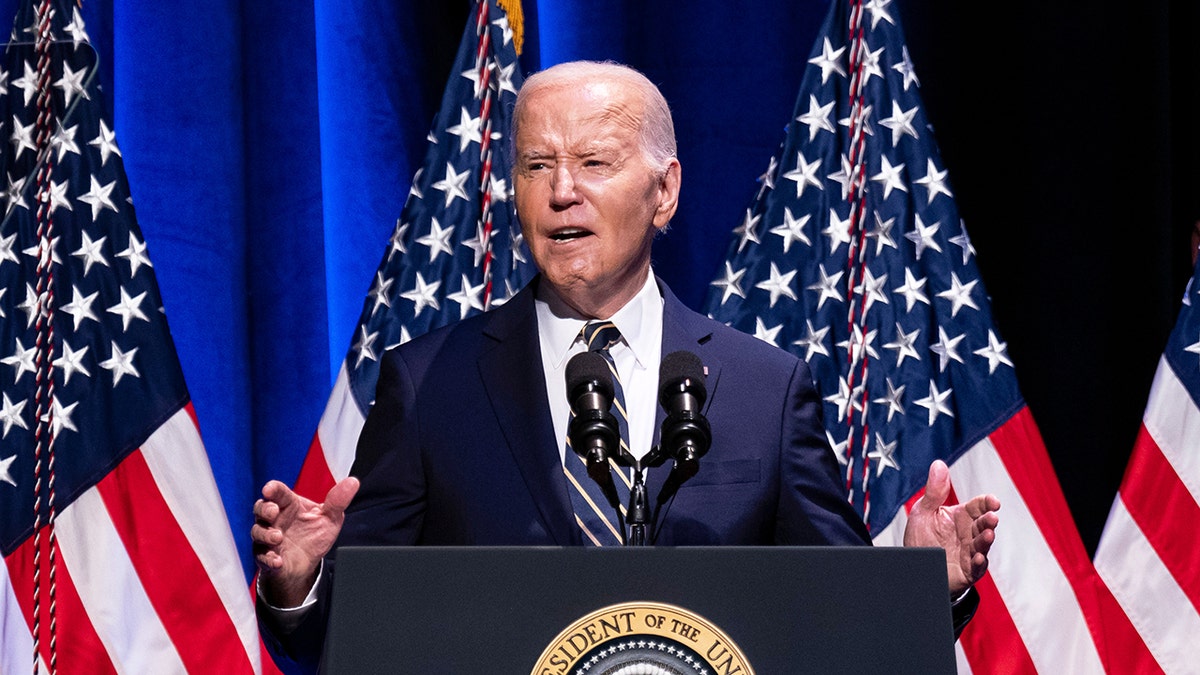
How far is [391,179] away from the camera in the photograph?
4.02 meters

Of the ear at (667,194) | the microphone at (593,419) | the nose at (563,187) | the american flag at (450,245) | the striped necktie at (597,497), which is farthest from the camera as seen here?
the american flag at (450,245)

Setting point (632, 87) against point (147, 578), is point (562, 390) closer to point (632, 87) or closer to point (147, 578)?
point (632, 87)

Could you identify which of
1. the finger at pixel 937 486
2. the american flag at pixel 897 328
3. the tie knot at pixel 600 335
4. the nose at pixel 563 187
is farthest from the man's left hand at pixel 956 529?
the american flag at pixel 897 328

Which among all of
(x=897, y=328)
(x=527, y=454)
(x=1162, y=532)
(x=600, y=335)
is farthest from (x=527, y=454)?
(x=1162, y=532)

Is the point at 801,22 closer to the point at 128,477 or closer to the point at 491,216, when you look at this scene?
the point at 491,216

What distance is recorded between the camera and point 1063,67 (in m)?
3.91

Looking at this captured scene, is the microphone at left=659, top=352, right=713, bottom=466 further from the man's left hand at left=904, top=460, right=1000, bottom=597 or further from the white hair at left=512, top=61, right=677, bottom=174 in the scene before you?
the white hair at left=512, top=61, right=677, bottom=174

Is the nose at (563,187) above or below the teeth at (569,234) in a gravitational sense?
above

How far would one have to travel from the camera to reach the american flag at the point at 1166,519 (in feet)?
10.5

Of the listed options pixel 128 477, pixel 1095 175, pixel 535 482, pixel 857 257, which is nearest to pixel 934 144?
pixel 857 257

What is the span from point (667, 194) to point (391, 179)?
1811mm

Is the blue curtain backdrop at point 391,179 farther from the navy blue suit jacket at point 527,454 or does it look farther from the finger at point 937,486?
the finger at point 937,486

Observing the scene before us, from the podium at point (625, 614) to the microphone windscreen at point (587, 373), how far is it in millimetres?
213

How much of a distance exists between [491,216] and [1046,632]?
1.63 meters
